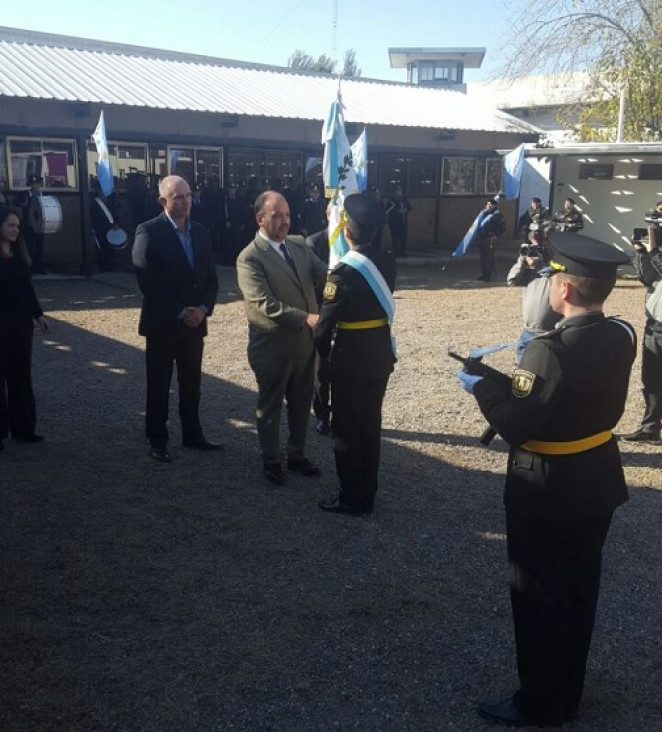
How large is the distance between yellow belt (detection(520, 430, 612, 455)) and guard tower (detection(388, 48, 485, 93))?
3200 inches

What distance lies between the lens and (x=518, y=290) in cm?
1529

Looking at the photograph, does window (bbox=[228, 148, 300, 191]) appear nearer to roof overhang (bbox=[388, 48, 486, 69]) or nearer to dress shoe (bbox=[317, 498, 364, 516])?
dress shoe (bbox=[317, 498, 364, 516])

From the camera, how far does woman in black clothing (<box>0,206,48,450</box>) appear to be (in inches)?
227

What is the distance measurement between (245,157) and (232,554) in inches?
648

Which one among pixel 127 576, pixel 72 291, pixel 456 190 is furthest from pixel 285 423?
pixel 456 190

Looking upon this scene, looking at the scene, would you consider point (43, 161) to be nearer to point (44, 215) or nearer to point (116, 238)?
point (116, 238)

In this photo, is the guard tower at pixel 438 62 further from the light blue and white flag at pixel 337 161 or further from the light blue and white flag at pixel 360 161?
the light blue and white flag at pixel 337 161

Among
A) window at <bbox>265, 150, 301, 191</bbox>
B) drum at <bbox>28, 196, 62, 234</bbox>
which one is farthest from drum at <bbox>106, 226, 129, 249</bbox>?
window at <bbox>265, 150, 301, 191</bbox>

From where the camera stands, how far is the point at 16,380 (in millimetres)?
6008

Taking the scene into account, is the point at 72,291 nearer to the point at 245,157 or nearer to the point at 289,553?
the point at 245,157

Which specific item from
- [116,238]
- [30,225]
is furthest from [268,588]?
[116,238]

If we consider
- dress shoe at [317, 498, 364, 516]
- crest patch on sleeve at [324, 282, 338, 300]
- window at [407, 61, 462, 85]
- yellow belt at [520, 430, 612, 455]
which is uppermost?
window at [407, 61, 462, 85]

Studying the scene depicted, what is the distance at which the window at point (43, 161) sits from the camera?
1605 centimetres

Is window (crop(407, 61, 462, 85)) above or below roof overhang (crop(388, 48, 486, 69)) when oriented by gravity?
below
